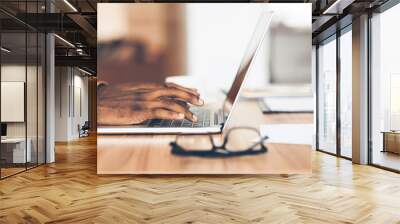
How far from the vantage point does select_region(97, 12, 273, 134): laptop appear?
240 inches

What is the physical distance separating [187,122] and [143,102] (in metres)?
0.78

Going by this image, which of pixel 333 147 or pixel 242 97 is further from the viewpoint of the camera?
pixel 333 147

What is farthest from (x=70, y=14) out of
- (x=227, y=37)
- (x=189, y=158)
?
(x=189, y=158)

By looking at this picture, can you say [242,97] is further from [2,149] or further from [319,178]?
[2,149]

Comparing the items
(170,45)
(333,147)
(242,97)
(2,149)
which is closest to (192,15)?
(170,45)

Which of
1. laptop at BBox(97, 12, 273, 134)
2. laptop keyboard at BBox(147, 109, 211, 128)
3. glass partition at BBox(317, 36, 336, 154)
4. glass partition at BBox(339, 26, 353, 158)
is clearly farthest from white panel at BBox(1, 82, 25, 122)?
glass partition at BBox(317, 36, 336, 154)

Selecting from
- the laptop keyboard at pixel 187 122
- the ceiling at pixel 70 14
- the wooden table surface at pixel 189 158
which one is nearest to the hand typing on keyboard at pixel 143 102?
the laptop keyboard at pixel 187 122

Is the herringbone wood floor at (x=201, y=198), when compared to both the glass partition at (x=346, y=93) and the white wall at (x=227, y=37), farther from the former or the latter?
the glass partition at (x=346, y=93)

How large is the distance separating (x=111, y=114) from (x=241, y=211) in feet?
9.72

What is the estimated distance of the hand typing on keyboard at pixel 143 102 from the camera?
20.0 feet

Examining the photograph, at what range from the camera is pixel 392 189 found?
5.20 meters

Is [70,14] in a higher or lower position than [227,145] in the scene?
higher

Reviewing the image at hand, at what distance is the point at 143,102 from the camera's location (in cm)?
611

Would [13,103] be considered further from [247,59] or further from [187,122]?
[247,59]
